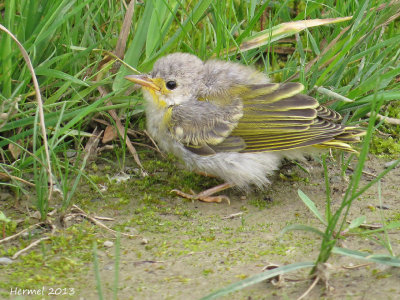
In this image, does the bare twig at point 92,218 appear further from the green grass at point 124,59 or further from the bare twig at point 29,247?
the bare twig at point 29,247

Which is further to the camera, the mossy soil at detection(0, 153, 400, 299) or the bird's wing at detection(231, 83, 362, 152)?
the bird's wing at detection(231, 83, 362, 152)

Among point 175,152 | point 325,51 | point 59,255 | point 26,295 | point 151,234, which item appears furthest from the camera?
point 325,51

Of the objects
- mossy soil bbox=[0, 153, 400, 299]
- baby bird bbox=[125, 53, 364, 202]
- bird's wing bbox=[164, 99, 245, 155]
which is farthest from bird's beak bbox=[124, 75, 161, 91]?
mossy soil bbox=[0, 153, 400, 299]

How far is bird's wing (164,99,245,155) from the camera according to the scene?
4.55m

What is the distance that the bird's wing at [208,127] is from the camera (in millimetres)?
4551

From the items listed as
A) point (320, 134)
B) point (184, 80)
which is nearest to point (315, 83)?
point (320, 134)

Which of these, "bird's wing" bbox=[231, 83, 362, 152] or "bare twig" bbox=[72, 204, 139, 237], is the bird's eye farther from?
"bare twig" bbox=[72, 204, 139, 237]

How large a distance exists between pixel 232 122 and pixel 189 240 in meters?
1.13

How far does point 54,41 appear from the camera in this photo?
15.4 feet

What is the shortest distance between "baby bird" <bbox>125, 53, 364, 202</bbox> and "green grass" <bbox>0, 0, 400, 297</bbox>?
0.22 m

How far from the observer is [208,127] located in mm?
4586

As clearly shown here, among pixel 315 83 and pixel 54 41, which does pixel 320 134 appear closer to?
pixel 315 83

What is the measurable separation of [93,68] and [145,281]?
6.91 ft

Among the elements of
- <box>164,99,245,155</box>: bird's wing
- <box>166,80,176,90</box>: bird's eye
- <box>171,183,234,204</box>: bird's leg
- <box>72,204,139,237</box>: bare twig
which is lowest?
<box>171,183,234,204</box>: bird's leg
